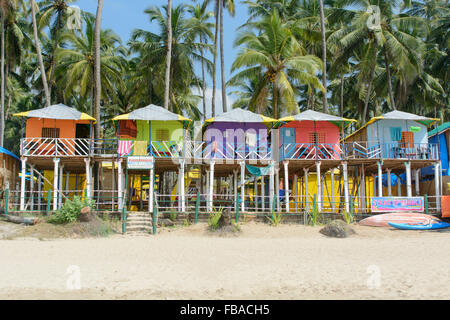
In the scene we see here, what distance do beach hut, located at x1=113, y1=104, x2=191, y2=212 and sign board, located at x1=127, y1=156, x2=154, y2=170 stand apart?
0.28m

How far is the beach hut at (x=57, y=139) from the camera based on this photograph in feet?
70.4

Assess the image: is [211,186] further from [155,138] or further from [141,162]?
[155,138]

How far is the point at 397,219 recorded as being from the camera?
64.4ft

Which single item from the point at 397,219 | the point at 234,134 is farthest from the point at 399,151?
the point at 234,134

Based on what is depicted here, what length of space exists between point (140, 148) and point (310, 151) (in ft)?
28.0

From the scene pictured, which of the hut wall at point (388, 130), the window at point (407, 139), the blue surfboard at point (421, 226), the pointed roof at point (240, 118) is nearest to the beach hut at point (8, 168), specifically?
the pointed roof at point (240, 118)

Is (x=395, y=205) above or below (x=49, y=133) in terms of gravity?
below

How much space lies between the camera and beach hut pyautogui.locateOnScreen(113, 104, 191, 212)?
2180cm

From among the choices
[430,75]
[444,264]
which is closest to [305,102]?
[430,75]

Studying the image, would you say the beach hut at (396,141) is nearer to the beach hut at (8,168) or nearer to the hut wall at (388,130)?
the hut wall at (388,130)

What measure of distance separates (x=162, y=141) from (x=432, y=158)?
14.6 metres

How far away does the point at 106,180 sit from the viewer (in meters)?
31.1

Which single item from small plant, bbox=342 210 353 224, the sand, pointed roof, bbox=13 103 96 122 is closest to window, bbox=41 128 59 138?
pointed roof, bbox=13 103 96 122

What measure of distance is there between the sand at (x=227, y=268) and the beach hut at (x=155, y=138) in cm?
581
